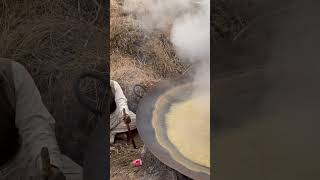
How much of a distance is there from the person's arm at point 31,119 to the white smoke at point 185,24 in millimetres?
624

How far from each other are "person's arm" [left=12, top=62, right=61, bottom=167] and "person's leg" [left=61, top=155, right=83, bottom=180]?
3 centimetres

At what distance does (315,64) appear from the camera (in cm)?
174

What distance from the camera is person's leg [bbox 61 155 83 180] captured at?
6.26 ft

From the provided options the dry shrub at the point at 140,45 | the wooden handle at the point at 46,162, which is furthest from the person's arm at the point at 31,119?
the dry shrub at the point at 140,45

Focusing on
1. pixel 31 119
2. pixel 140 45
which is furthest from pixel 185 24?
pixel 31 119

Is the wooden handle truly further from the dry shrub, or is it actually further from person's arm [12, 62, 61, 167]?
the dry shrub

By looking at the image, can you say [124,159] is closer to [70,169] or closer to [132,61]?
[70,169]

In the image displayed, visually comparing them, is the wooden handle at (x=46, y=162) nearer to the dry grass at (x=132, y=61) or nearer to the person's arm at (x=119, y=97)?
the dry grass at (x=132, y=61)

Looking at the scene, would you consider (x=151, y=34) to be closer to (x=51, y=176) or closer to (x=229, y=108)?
(x=229, y=108)

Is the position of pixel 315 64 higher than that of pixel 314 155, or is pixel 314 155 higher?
pixel 315 64

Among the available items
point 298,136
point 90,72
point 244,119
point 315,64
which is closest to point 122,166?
point 90,72

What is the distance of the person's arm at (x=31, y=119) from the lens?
1.91 metres

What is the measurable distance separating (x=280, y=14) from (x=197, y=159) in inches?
30.5

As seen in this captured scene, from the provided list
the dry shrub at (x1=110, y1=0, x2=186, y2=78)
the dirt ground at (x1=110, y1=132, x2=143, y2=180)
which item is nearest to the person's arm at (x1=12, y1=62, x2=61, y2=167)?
the dirt ground at (x1=110, y1=132, x2=143, y2=180)
